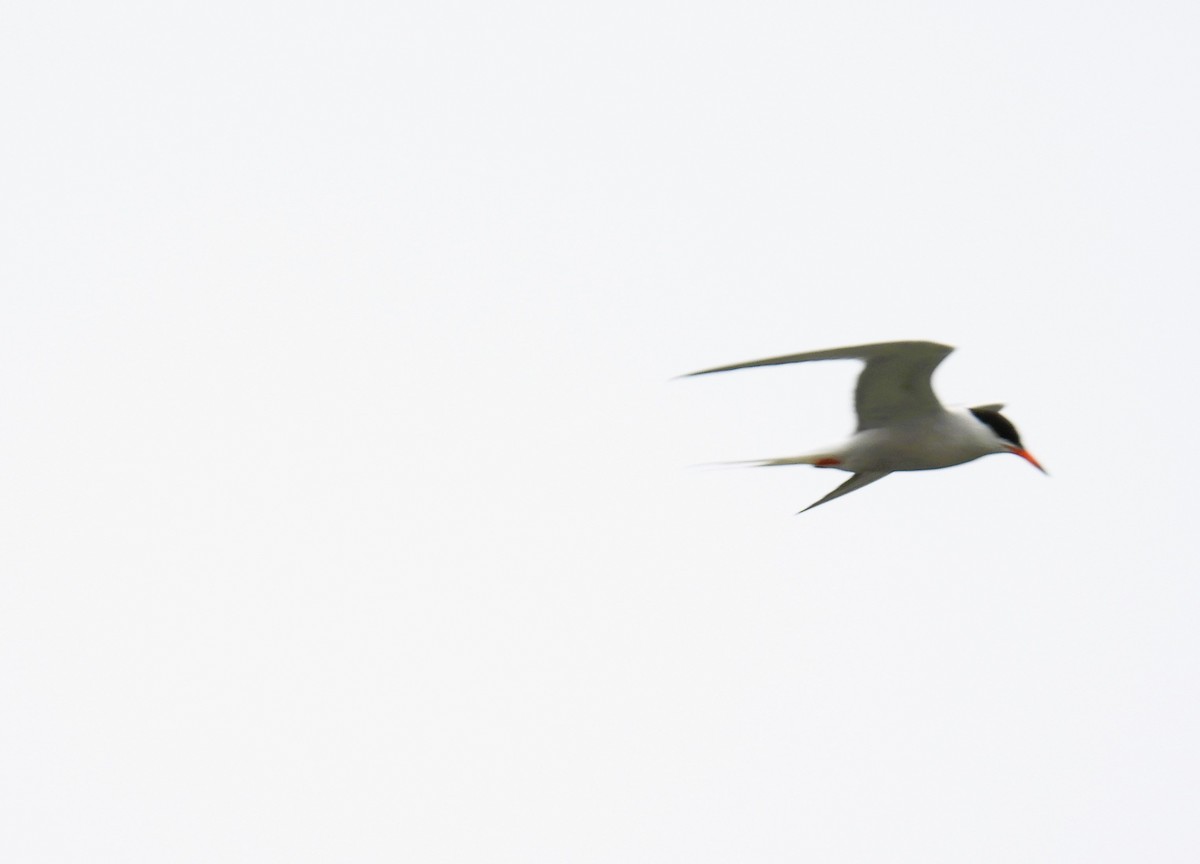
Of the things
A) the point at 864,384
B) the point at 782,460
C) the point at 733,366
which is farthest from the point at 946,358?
the point at 733,366

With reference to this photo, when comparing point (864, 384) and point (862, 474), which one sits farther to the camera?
point (862, 474)

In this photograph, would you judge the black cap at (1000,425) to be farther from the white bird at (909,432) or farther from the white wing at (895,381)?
the white wing at (895,381)

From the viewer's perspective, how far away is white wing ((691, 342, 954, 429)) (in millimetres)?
8945

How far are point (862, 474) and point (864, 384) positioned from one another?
46.2 inches

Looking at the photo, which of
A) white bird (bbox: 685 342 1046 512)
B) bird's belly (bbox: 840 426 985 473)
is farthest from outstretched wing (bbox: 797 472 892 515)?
bird's belly (bbox: 840 426 985 473)

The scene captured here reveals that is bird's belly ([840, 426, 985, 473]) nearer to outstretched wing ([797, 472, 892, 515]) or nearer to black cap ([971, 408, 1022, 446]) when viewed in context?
black cap ([971, 408, 1022, 446])

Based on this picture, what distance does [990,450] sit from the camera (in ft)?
33.8

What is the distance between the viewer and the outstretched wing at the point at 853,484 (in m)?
10.8

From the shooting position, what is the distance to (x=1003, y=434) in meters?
10.3

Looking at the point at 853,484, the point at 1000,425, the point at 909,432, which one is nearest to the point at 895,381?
the point at 909,432

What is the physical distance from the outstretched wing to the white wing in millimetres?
633

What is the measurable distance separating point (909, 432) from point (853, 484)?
96 centimetres

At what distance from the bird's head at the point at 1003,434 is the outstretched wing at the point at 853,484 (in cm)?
78

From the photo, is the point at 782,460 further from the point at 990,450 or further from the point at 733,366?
the point at 733,366
